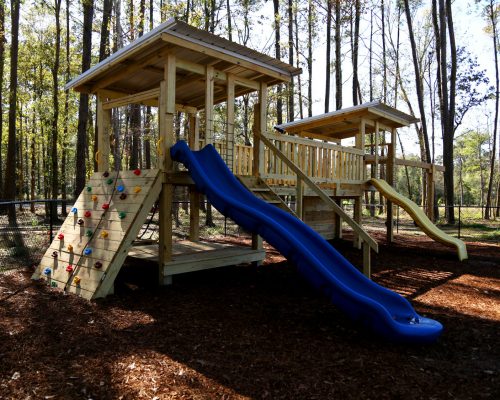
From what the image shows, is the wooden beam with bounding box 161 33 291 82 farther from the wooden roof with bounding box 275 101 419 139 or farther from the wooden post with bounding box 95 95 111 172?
the wooden roof with bounding box 275 101 419 139

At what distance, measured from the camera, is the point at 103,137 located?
6.84 meters

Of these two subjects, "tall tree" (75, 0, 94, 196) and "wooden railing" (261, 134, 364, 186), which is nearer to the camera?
"wooden railing" (261, 134, 364, 186)

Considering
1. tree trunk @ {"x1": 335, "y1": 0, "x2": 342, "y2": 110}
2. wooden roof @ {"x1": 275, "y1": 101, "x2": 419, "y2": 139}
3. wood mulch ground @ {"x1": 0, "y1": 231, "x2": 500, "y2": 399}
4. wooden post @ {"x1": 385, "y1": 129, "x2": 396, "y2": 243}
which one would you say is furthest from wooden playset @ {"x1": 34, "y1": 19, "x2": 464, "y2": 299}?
tree trunk @ {"x1": 335, "y1": 0, "x2": 342, "y2": 110}

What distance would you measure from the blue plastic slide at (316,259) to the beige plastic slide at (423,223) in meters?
5.02

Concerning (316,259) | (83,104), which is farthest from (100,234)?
(83,104)

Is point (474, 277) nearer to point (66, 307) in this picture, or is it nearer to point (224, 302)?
point (224, 302)

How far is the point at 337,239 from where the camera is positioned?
11.3m

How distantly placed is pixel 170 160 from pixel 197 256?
1.67 meters

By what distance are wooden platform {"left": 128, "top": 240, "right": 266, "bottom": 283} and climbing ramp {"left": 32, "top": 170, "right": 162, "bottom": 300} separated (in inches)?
33.3

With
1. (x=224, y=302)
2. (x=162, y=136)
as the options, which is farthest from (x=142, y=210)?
(x=224, y=302)

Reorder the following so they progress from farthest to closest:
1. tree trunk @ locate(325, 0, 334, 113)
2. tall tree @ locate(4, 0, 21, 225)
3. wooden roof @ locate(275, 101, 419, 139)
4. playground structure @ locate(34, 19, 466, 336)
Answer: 1. tree trunk @ locate(325, 0, 334, 113)
2. tall tree @ locate(4, 0, 21, 225)
3. wooden roof @ locate(275, 101, 419, 139)
4. playground structure @ locate(34, 19, 466, 336)

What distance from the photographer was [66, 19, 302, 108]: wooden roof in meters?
5.39

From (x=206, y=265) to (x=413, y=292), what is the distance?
330 centimetres

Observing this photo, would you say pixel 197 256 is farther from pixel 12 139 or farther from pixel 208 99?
pixel 12 139
